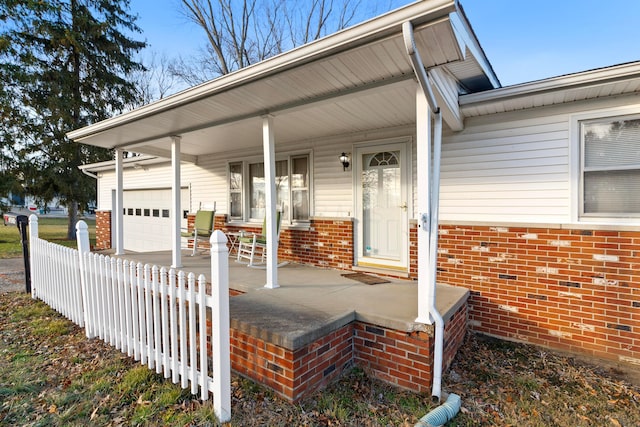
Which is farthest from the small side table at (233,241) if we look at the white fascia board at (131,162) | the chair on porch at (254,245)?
the white fascia board at (131,162)

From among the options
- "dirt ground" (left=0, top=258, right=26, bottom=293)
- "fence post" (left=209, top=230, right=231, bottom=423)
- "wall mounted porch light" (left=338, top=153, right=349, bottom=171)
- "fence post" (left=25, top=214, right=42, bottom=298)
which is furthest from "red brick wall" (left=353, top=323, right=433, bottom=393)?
"dirt ground" (left=0, top=258, right=26, bottom=293)

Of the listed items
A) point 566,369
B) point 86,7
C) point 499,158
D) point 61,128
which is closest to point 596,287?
point 566,369

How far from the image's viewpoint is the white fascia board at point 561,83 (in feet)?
9.39

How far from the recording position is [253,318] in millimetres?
2816

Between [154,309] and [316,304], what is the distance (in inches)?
56.3

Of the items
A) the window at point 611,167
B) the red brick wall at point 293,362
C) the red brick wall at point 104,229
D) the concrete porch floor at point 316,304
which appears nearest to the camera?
the red brick wall at point 293,362

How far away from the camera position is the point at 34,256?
500 cm

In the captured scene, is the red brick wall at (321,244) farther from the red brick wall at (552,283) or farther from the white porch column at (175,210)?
the white porch column at (175,210)

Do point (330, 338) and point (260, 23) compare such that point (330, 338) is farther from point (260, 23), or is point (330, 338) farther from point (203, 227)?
point (260, 23)

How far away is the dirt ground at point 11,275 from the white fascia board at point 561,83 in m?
7.58

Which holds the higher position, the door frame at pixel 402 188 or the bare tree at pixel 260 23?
the bare tree at pixel 260 23

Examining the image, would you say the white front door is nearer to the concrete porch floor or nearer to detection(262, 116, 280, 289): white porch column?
the concrete porch floor

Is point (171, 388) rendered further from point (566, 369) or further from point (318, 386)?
point (566, 369)

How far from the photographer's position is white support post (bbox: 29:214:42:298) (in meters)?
4.79
